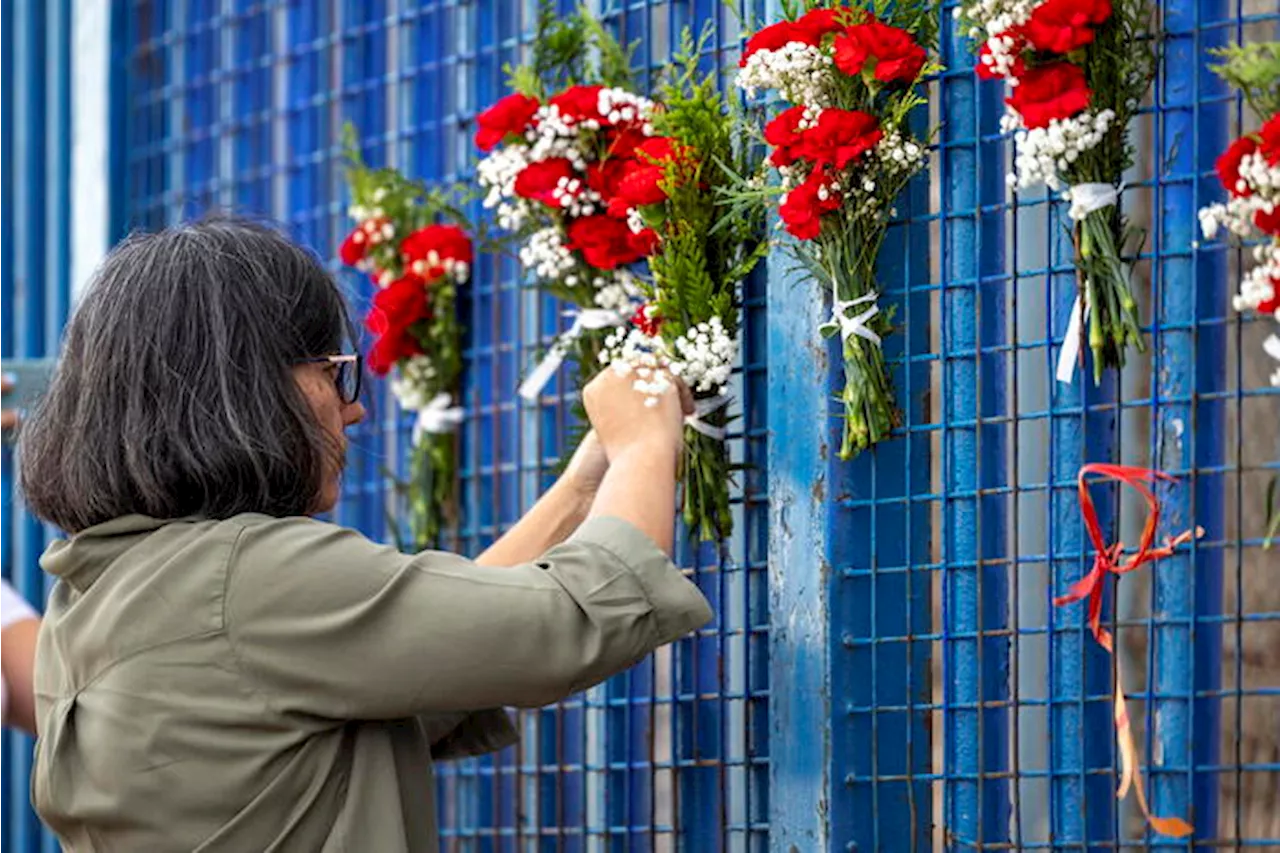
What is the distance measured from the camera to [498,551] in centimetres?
341

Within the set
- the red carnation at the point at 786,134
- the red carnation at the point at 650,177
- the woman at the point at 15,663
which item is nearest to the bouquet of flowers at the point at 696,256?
the red carnation at the point at 650,177

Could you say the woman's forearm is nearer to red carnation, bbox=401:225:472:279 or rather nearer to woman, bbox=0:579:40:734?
woman, bbox=0:579:40:734

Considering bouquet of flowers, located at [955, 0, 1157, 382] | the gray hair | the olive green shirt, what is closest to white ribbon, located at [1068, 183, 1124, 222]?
bouquet of flowers, located at [955, 0, 1157, 382]

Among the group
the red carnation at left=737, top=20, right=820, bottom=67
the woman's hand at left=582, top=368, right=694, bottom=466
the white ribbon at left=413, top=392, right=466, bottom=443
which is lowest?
the woman's hand at left=582, top=368, right=694, bottom=466

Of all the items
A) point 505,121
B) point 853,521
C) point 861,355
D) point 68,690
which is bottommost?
point 68,690

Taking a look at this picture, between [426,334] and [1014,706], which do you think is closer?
[1014,706]

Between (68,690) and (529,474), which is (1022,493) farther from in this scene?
(68,690)

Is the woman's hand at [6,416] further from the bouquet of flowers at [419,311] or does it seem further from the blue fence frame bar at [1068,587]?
the blue fence frame bar at [1068,587]

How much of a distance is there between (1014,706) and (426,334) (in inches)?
62.2

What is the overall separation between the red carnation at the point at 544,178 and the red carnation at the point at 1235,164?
1.25 meters

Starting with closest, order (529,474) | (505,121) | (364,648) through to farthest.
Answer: (364,648) → (505,121) → (529,474)

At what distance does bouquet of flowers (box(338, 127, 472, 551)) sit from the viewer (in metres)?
4.32

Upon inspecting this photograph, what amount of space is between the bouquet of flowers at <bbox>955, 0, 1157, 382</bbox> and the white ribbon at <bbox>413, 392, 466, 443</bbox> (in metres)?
1.52

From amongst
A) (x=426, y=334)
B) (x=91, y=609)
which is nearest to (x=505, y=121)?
(x=426, y=334)
